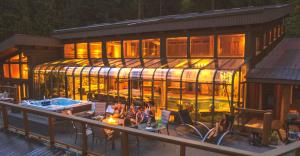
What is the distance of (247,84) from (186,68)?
8.55 ft

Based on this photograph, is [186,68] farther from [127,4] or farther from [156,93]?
[127,4]

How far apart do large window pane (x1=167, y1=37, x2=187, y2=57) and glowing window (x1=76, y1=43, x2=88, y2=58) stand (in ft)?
20.3

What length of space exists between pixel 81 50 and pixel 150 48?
5.50 m

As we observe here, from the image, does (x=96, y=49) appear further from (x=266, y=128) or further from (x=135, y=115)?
(x=266, y=128)

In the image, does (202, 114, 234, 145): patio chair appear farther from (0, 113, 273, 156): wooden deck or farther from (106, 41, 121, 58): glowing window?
(106, 41, 121, 58): glowing window

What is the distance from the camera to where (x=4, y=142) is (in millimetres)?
6059

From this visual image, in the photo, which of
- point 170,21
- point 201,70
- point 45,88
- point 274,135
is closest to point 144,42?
point 170,21

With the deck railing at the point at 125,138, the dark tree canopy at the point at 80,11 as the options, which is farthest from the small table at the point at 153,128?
the dark tree canopy at the point at 80,11

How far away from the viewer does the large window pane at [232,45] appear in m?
11.0

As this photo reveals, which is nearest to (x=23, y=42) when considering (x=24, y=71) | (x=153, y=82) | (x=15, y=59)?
(x=24, y=71)

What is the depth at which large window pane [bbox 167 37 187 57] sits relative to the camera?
41.9ft

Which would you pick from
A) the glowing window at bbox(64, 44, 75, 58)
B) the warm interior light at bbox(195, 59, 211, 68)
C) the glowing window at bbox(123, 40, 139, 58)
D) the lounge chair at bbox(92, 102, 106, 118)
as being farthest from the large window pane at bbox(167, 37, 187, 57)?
the glowing window at bbox(64, 44, 75, 58)

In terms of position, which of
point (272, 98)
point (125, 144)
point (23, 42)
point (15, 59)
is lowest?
point (272, 98)

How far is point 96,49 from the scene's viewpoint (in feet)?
53.2
